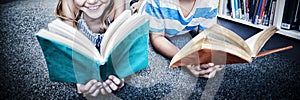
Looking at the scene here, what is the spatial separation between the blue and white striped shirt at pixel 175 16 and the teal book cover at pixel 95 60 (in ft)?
0.10

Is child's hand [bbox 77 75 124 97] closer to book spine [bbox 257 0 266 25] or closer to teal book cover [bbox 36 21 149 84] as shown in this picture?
teal book cover [bbox 36 21 149 84]

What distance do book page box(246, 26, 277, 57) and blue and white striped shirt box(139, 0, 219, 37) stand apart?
109 millimetres

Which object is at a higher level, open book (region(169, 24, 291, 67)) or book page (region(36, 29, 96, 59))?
book page (region(36, 29, 96, 59))

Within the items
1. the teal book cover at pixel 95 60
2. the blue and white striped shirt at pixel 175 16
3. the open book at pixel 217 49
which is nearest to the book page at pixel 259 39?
the open book at pixel 217 49

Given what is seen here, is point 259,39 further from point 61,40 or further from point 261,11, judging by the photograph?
point 61,40

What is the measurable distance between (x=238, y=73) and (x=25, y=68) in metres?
0.54

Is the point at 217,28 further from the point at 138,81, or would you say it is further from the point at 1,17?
the point at 1,17

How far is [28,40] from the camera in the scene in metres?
0.70

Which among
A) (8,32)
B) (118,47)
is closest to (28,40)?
(8,32)

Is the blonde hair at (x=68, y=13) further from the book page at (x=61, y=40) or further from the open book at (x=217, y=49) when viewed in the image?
the open book at (x=217, y=49)

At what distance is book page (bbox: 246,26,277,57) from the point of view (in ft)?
2.49

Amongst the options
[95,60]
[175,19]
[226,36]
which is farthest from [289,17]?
[95,60]

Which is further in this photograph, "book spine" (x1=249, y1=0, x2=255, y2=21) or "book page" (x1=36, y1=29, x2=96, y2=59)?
"book spine" (x1=249, y1=0, x2=255, y2=21)

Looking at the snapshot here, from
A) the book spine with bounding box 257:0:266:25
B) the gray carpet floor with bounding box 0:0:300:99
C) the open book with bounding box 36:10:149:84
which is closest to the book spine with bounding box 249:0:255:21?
the book spine with bounding box 257:0:266:25
